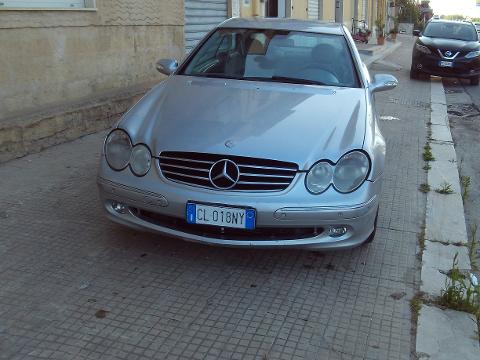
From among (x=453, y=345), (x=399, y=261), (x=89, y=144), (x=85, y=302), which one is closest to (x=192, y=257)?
(x=85, y=302)

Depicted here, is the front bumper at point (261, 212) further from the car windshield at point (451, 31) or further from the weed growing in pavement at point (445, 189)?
the car windshield at point (451, 31)

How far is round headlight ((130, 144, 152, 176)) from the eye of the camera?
11.6 ft

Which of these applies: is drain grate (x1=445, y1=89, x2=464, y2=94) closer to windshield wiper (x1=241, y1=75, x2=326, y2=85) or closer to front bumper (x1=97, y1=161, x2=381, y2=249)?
windshield wiper (x1=241, y1=75, x2=326, y2=85)

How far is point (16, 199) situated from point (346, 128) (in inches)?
110

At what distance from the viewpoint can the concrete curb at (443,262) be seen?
2986 mm

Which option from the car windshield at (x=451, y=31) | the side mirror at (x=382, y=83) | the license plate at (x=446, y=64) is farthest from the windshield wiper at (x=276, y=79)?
the car windshield at (x=451, y=31)

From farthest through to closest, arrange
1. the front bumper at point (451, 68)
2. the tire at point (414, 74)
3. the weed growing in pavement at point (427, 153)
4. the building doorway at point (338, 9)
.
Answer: the building doorway at point (338, 9) < the tire at point (414, 74) < the front bumper at point (451, 68) < the weed growing in pavement at point (427, 153)

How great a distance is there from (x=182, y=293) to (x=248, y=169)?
0.84 m

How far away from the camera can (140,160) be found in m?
3.58

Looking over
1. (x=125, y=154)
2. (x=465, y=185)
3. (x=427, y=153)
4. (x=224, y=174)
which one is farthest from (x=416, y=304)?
(x=427, y=153)

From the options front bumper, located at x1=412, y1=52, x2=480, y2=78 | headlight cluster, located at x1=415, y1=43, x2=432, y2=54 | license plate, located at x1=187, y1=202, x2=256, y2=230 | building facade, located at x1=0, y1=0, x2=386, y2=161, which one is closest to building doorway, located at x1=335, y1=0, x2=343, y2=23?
headlight cluster, located at x1=415, y1=43, x2=432, y2=54

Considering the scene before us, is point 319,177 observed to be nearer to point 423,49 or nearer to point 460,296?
point 460,296

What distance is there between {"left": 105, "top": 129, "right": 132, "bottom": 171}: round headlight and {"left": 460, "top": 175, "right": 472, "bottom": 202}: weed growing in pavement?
345 cm

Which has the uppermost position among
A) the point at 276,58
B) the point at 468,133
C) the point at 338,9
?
the point at 338,9
